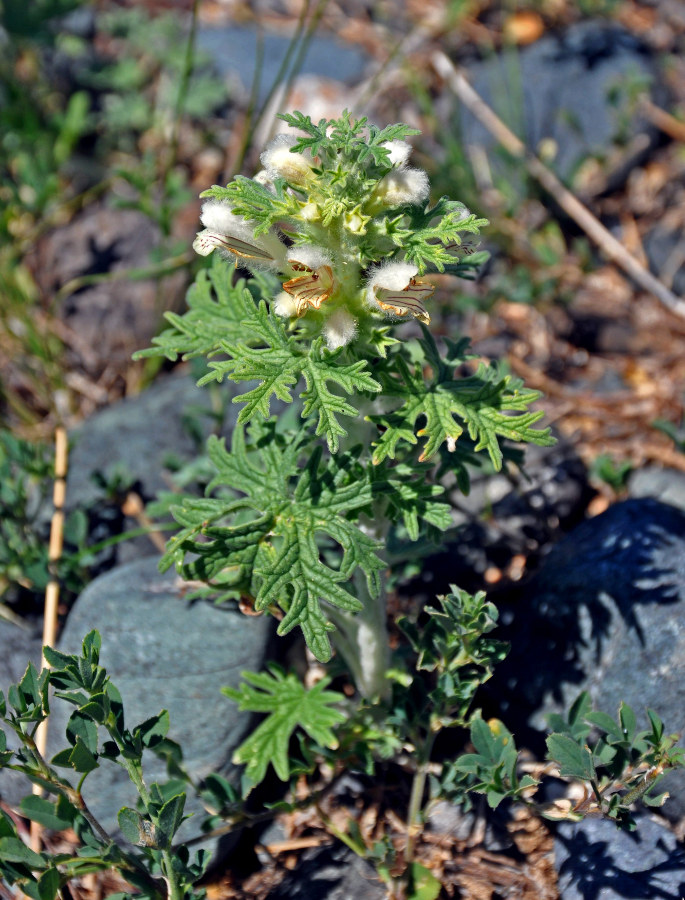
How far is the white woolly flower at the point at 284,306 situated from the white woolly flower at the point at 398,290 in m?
0.18

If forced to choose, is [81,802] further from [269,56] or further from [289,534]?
[269,56]

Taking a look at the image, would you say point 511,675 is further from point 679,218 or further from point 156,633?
point 679,218

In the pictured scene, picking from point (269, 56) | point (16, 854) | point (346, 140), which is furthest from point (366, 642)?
point (269, 56)

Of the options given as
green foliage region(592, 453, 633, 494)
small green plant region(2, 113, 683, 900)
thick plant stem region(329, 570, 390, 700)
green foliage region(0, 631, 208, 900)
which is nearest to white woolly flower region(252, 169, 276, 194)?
small green plant region(2, 113, 683, 900)

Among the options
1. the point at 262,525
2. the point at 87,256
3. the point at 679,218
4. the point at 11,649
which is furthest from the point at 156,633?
the point at 679,218

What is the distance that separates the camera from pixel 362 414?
230cm

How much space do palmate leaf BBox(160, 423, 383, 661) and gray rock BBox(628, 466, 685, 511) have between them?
1562mm

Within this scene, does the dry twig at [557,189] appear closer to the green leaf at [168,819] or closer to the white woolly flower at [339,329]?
the white woolly flower at [339,329]

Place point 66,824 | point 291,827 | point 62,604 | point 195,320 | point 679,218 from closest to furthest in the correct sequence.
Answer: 1. point 66,824
2. point 195,320
3. point 291,827
4. point 62,604
5. point 679,218

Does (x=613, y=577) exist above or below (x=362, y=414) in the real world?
below

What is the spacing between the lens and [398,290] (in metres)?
1.96

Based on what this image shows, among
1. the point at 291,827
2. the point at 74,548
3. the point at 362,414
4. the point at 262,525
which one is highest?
the point at 362,414

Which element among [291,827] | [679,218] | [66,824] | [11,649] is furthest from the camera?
[679,218]

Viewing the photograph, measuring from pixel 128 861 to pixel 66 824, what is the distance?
20cm
